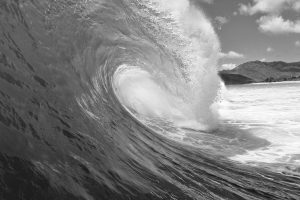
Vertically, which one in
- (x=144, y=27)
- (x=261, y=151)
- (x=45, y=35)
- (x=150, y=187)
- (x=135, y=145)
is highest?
(x=144, y=27)

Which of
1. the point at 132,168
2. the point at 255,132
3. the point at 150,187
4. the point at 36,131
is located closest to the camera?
the point at 36,131

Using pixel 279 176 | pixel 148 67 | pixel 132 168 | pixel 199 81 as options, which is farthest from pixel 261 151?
pixel 148 67

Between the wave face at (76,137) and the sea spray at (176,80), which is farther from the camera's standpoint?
the sea spray at (176,80)

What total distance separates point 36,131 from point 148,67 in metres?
12.6

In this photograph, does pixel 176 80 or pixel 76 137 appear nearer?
pixel 76 137

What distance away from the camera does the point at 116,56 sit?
42.6ft

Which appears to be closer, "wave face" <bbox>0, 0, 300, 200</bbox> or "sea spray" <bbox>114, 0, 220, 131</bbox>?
"wave face" <bbox>0, 0, 300, 200</bbox>

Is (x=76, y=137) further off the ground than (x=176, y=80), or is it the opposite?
(x=176, y=80)

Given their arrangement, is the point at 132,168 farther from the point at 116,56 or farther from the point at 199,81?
the point at 199,81

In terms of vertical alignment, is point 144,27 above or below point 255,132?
above

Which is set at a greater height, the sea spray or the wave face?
the sea spray

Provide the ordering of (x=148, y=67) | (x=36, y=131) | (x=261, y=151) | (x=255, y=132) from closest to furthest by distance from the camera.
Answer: (x=36, y=131) < (x=261, y=151) < (x=255, y=132) < (x=148, y=67)

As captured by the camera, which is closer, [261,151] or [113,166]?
[113,166]

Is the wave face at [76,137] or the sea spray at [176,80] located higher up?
the sea spray at [176,80]
